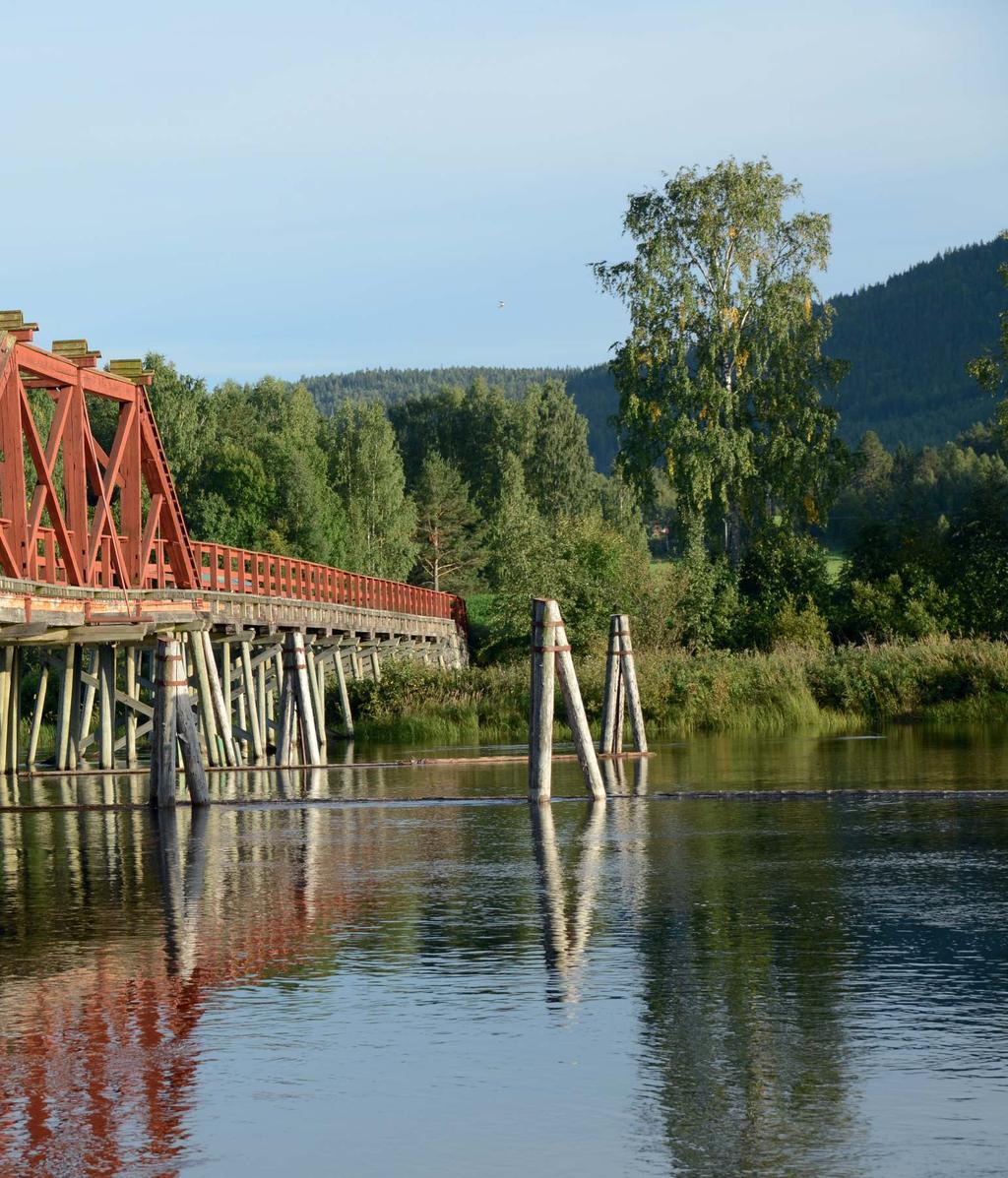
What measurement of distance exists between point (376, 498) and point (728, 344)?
107 feet

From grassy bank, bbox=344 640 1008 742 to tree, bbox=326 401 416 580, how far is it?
37.8 metres

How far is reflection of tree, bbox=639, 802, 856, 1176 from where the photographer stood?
8.11 meters

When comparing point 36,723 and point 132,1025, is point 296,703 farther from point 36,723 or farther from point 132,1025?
point 132,1025

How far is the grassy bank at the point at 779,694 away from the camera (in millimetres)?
42906

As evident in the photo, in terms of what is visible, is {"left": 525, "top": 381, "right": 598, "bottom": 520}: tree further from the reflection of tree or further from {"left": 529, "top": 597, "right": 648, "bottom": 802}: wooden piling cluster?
the reflection of tree

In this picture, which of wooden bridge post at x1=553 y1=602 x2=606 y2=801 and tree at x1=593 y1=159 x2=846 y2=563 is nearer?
wooden bridge post at x1=553 y1=602 x2=606 y2=801

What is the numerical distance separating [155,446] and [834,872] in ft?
61.2

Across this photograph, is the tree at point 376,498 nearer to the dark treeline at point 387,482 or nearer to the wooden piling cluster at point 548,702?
the dark treeline at point 387,482

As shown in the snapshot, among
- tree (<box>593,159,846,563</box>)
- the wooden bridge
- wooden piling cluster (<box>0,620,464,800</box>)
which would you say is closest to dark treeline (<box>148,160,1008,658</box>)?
tree (<box>593,159,846,563</box>)

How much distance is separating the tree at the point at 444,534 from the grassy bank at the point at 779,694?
4639cm

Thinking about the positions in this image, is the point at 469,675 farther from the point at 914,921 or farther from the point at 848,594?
the point at 914,921

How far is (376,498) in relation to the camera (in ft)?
284

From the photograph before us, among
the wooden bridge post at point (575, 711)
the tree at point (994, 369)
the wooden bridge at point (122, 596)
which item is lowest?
the wooden bridge post at point (575, 711)

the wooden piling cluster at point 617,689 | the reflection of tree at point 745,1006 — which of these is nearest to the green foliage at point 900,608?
the wooden piling cluster at point 617,689
